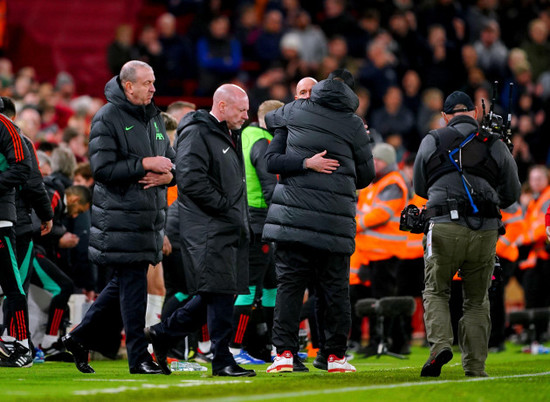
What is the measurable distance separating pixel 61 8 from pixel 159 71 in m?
2.44

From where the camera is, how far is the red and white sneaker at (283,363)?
904 centimetres

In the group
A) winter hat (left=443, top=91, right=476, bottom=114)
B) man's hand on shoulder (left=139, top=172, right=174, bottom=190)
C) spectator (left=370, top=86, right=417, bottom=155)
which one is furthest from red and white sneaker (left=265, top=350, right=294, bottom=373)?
spectator (left=370, top=86, right=417, bottom=155)

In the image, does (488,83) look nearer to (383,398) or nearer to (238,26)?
(238,26)

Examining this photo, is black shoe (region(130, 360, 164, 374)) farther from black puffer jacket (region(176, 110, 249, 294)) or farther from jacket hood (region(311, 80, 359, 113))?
jacket hood (region(311, 80, 359, 113))

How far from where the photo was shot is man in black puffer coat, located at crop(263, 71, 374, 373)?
9023mm

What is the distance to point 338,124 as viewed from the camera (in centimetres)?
923

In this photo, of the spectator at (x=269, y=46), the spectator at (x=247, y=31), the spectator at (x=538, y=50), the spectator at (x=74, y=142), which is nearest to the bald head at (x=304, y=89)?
the spectator at (x=74, y=142)

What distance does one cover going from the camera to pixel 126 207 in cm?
862

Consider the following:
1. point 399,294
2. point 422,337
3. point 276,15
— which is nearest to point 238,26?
point 276,15

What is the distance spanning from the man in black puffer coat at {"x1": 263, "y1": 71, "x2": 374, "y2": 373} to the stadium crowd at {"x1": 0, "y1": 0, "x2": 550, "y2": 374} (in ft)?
7.84

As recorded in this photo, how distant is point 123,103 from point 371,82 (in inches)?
488

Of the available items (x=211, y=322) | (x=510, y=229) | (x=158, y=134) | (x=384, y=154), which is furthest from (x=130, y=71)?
(x=510, y=229)

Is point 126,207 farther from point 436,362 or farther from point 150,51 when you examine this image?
point 150,51

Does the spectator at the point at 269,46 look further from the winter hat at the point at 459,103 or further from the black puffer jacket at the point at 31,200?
the winter hat at the point at 459,103
